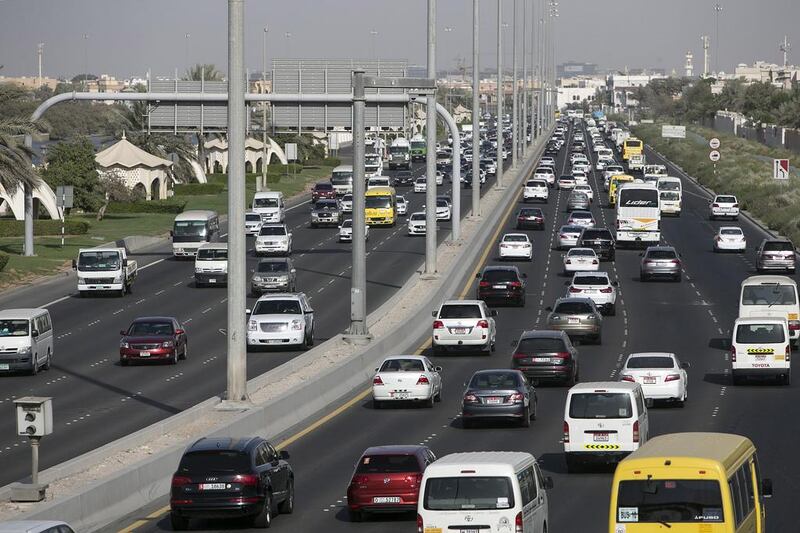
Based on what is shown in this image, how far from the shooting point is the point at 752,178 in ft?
377

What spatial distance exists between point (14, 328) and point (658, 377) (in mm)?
18005

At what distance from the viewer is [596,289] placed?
5488cm

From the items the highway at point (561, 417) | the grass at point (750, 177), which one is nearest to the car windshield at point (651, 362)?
the highway at point (561, 417)

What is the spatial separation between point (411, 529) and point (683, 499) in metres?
7.10

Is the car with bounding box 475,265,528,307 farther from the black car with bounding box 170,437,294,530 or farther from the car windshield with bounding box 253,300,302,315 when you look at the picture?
the black car with bounding box 170,437,294,530

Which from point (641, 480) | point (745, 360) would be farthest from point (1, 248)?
point (641, 480)

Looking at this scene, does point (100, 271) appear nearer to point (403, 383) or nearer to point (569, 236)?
point (569, 236)

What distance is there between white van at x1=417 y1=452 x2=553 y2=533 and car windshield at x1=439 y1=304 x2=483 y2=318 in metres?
26.3

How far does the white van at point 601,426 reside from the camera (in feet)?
92.1

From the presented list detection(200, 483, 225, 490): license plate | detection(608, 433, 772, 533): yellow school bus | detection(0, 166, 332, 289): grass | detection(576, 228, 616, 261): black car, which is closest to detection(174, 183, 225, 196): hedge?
detection(0, 166, 332, 289): grass

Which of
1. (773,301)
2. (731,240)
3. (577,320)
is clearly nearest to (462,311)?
(577,320)

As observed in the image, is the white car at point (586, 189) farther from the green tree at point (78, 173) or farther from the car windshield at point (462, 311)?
the car windshield at point (462, 311)

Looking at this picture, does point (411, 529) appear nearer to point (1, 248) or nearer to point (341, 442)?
point (341, 442)

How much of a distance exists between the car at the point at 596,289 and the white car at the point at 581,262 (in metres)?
10.2
